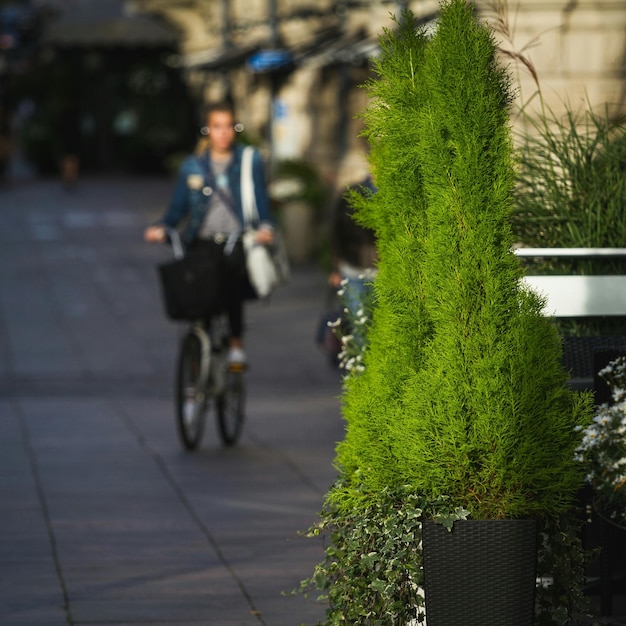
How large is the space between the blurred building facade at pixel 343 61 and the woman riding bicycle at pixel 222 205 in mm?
1315

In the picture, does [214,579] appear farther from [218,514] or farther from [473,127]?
[473,127]

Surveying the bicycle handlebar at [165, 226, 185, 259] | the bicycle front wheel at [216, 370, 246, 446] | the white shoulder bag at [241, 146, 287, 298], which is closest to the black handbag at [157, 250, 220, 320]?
the bicycle handlebar at [165, 226, 185, 259]

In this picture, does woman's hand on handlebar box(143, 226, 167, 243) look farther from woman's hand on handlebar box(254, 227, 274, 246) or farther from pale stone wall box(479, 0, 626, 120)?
pale stone wall box(479, 0, 626, 120)

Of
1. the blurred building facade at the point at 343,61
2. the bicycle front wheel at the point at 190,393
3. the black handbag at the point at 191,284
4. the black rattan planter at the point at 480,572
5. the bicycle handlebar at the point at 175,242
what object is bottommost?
the bicycle front wheel at the point at 190,393

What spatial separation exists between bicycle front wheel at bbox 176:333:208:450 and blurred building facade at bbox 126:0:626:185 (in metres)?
2.35

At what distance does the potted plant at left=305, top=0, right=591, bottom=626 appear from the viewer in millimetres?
4074

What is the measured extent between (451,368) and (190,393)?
195 inches

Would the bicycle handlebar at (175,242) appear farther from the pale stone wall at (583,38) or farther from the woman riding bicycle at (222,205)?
the pale stone wall at (583,38)

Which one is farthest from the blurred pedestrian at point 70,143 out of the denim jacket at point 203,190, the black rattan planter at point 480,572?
the black rattan planter at point 480,572

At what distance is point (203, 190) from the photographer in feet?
29.8

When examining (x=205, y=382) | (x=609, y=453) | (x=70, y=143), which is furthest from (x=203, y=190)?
(x=70, y=143)

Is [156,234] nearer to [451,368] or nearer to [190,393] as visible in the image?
[190,393]

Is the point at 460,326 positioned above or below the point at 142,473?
above

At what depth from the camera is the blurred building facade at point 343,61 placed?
50.1ft
